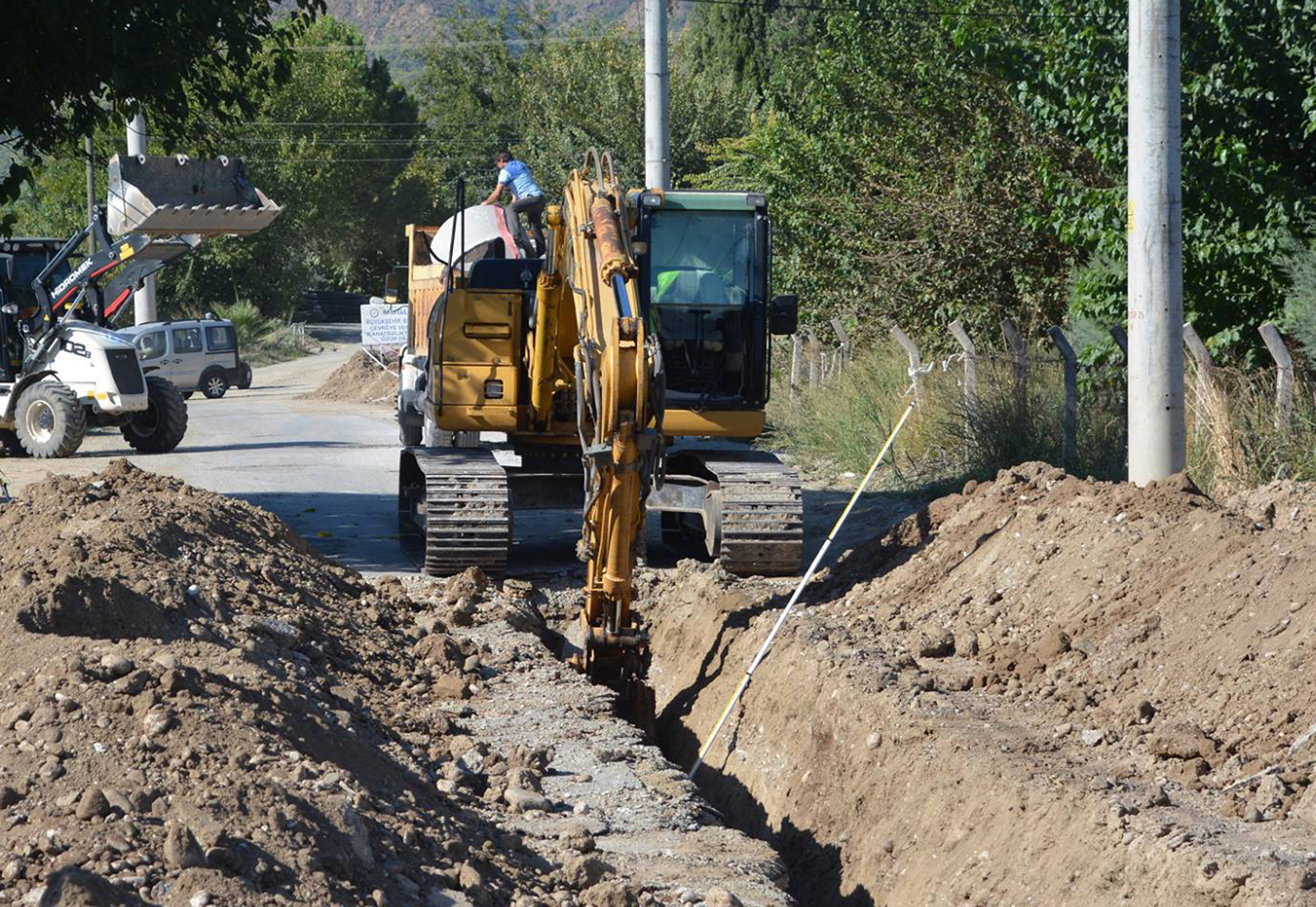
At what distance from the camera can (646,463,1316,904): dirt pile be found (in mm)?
6367

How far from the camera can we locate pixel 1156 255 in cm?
1022

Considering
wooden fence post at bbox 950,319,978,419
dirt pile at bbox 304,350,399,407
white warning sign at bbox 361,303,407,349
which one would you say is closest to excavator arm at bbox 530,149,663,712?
wooden fence post at bbox 950,319,978,419

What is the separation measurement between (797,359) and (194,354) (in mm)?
14864

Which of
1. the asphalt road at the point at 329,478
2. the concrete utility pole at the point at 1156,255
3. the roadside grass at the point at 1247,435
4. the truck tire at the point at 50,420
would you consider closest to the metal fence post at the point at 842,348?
the asphalt road at the point at 329,478

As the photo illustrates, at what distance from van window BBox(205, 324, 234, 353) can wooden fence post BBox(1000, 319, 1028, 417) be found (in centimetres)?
2200

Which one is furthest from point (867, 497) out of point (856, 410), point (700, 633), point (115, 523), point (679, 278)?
point (115, 523)

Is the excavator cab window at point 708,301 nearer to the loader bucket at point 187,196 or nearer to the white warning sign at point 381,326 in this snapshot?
the loader bucket at point 187,196

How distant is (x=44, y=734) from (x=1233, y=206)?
32.9 feet

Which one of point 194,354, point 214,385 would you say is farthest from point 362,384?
point 194,354

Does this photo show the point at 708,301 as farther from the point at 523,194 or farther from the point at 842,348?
the point at 842,348

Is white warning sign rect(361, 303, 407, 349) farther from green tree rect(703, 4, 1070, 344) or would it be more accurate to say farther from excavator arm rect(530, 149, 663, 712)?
excavator arm rect(530, 149, 663, 712)

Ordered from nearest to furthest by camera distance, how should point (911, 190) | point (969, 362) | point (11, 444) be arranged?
point (969, 362), point (911, 190), point (11, 444)

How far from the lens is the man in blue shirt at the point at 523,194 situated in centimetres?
1359

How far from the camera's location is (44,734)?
5566 millimetres
